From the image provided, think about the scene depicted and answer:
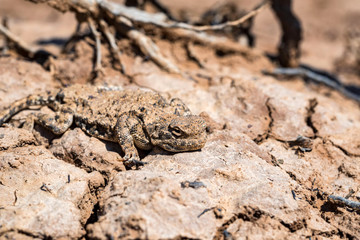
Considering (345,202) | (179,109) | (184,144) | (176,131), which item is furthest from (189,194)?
(345,202)

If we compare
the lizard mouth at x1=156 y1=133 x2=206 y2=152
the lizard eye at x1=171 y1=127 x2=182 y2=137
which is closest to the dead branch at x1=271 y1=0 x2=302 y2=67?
the lizard mouth at x1=156 y1=133 x2=206 y2=152

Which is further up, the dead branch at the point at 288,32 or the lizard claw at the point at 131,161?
the dead branch at the point at 288,32

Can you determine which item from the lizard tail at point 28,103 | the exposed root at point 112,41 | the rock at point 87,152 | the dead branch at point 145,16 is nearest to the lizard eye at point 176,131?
the rock at point 87,152

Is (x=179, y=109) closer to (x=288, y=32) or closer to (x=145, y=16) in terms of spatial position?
(x=145, y=16)

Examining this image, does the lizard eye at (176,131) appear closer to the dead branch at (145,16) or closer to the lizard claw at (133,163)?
the lizard claw at (133,163)

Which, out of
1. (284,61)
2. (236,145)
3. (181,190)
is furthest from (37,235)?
(284,61)

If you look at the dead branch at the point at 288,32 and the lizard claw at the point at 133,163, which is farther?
the dead branch at the point at 288,32

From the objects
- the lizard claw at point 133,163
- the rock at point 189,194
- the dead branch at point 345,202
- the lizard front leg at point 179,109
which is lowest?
the lizard claw at point 133,163
